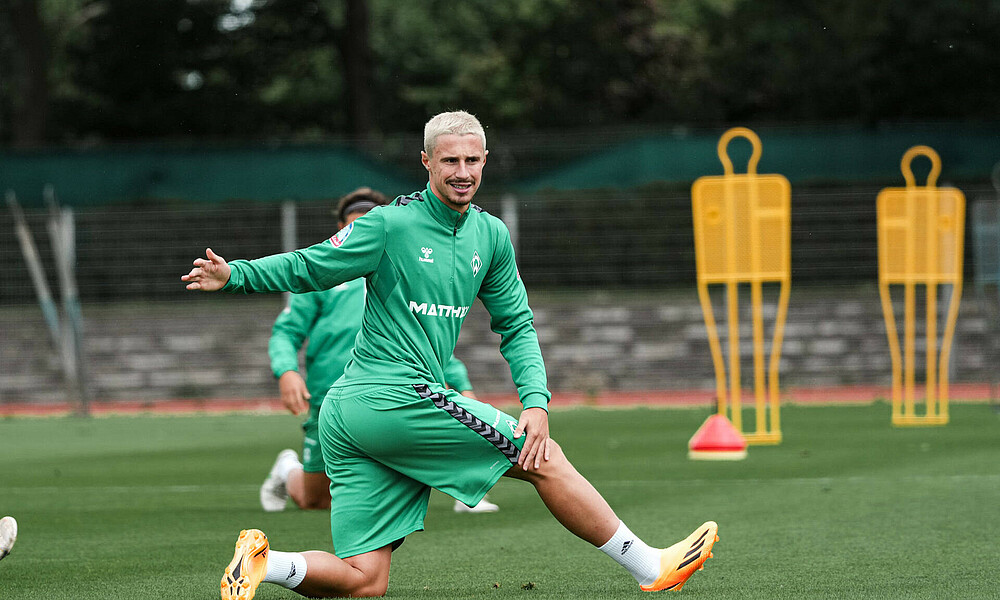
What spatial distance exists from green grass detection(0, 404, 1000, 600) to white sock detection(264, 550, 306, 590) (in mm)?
545

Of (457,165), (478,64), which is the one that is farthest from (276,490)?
(478,64)

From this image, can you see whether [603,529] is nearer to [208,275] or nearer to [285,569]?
[285,569]

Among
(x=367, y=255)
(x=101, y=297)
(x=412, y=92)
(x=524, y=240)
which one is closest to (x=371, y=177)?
(x=524, y=240)

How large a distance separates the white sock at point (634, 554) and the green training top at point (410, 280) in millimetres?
535

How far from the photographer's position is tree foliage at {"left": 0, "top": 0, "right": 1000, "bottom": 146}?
2909 cm

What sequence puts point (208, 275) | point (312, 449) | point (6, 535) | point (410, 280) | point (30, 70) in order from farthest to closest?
point (30, 70) → point (312, 449) → point (6, 535) → point (410, 280) → point (208, 275)

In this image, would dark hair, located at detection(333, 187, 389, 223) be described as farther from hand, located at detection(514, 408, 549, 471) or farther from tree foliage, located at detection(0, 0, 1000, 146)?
tree foliage, located at detection(0, 0, 1000, 146)

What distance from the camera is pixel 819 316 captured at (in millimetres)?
18891

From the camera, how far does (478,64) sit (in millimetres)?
38969

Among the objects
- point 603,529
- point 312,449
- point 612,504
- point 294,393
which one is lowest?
point 612,504

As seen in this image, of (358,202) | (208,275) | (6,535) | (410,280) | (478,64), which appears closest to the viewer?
(208,275)

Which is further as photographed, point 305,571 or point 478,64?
point 478,64

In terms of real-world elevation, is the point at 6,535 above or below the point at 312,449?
above

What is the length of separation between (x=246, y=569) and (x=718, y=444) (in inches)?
259
